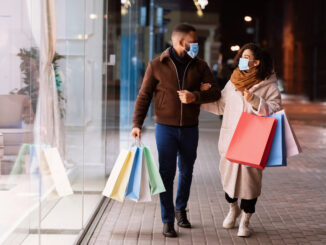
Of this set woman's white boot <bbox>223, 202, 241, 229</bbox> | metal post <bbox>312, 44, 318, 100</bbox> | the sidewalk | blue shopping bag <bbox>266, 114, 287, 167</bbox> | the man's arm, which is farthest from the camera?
metal post <bbox>312, 44, 318, 100</bbox>

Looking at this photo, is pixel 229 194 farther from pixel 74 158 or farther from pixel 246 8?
pixel 246 8

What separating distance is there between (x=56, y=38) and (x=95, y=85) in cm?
214

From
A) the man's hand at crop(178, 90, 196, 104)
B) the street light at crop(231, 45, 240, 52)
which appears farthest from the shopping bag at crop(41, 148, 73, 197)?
the street light at crop(231, 45, 240, 52)

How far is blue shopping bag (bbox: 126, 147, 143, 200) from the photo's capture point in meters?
4.73

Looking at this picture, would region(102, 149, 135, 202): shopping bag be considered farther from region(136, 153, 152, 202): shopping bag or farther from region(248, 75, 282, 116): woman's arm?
region(248, 75, 282, 116): woman's arm

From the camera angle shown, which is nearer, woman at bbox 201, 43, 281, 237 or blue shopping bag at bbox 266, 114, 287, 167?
blue shopping bag at bbox 266, 114, 287, 167

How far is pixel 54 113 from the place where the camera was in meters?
3.94

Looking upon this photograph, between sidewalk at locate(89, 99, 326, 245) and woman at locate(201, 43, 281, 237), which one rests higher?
woman at locate(201, 43, 281, 237)

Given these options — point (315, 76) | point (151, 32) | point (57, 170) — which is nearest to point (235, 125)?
point (57, 170)

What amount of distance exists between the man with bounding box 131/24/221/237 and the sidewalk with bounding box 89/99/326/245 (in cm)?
33

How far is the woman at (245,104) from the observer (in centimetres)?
480

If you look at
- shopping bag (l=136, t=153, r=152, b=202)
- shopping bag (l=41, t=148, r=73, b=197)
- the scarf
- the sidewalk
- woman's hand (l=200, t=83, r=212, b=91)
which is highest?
the scarf

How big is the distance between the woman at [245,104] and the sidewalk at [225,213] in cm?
38

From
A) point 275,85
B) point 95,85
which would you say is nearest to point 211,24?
point 95,85
